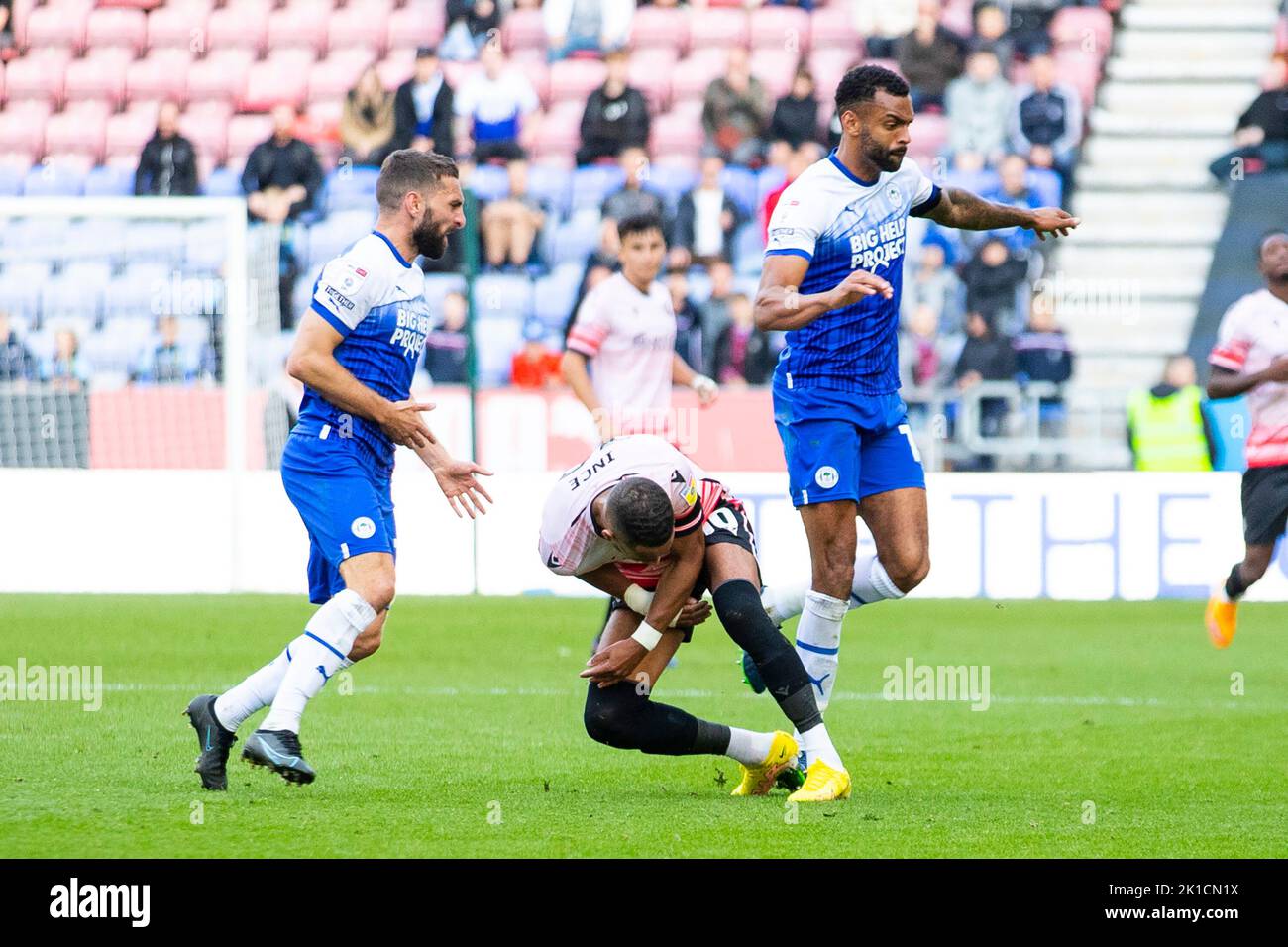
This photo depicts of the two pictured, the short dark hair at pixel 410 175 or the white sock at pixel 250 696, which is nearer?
the white sock at pixel 250 696

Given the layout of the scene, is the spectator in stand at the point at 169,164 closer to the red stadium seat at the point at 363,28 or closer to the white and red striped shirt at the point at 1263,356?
the red stadium seat at the point at 363,28

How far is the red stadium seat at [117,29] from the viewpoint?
22.8m

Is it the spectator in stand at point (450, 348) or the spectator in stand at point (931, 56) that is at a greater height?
the spectator in stand at point (931, 56)

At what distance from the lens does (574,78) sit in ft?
70.0

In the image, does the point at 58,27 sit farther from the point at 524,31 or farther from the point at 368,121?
the point at 524,31

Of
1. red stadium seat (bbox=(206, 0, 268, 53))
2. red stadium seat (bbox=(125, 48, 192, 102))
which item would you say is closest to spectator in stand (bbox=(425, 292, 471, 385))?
red stadium seat (bbox=(125, 48, 192, 102))

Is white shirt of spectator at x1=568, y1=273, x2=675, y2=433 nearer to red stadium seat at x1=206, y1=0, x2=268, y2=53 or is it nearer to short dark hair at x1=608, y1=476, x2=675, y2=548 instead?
short dark hair at x1=608, y1=476, x2=675, y2=548

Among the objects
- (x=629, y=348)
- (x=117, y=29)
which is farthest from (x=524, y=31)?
(x=629, y=348)

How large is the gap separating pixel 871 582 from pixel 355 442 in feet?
6.89

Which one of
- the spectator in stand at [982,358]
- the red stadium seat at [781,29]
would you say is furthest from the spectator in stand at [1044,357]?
the red stadium seat at [781,29]

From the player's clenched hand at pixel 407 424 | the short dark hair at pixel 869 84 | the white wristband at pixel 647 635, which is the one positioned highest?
the short dark hair at pixel 869 84

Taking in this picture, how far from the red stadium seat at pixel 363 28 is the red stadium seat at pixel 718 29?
341 centimetres

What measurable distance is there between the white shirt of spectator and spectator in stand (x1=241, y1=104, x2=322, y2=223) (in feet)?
27.4
